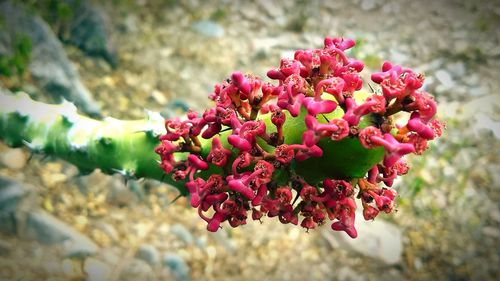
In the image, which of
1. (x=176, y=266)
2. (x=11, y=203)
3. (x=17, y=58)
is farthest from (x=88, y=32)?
(x=176, y=266)

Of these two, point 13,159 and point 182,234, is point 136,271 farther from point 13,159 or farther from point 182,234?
point 13,159

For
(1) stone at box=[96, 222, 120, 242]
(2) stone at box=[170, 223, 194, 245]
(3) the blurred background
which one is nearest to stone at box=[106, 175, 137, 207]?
(3) the blurred background

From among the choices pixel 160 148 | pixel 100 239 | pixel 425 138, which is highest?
pixel 425 138

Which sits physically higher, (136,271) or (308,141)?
(308,141)

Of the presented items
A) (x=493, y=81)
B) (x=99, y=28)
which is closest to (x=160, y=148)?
(x=99, y=28)

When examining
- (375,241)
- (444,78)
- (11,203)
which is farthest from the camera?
(444,78)

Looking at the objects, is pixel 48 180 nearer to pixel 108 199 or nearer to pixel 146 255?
pixel 108 199

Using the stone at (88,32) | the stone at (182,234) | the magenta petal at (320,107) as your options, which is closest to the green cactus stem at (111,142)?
the magenta petal at (320,107)
